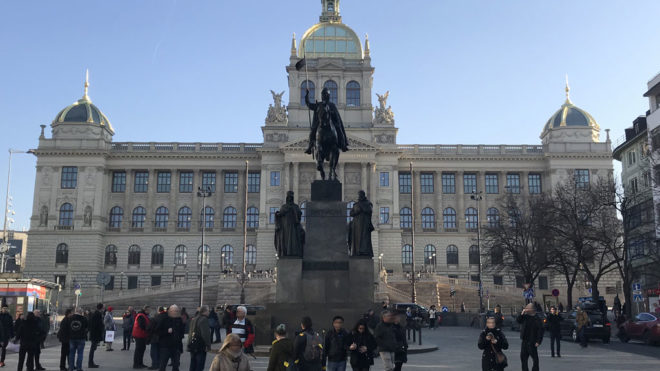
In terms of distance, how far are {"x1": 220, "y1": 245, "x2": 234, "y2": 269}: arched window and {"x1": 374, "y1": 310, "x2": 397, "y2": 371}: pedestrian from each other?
70856 mm

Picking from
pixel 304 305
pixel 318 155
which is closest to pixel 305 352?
pixel 304 305

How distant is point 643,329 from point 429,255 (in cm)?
5228

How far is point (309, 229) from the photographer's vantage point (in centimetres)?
2189

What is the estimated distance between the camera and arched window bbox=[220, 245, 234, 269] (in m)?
Result: 83.1

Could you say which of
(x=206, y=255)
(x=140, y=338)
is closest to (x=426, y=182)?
(x=206, y=255)

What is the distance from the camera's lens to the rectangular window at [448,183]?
86.9 m

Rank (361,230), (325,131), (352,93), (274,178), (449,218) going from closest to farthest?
(361,230) < (325,131) < (274,178) < (449,218) < (352,93)

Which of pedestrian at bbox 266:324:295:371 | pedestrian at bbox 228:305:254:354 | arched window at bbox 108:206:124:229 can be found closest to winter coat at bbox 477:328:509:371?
pedestrian at bbox 266:324:295:371

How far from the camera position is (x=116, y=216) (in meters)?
85.6

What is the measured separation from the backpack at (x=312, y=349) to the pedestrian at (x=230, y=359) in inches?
101

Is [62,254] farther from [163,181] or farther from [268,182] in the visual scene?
[268,182]

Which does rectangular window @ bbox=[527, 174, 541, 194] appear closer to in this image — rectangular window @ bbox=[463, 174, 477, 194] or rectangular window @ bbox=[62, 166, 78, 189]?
rectangular window @ bbox=[463, 174, 477, 194]

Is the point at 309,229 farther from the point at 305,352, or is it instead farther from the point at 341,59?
the point at 341,59

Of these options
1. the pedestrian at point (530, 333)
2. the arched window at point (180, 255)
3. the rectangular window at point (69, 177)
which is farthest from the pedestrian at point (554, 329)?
the rectangular window at point (69, 177)
